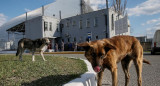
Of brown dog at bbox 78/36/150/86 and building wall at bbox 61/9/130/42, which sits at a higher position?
building wall at bbox 61/9/130/42

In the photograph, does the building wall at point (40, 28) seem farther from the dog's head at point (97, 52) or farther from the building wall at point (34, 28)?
the dog's head at point (97, 52)

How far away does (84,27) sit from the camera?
2980 cm

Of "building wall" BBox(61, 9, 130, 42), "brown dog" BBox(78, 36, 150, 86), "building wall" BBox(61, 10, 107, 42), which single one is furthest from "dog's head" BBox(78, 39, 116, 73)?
"building wall" BBox(61, 10, 107, 42)

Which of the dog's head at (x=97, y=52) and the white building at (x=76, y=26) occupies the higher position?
the white building at (x=76, y=26)

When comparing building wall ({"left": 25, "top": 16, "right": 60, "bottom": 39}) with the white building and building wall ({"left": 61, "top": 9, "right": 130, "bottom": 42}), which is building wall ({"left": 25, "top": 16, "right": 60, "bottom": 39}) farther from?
building wall ({"left": 61, "top": 9, "right": 130, "bottom": 42})

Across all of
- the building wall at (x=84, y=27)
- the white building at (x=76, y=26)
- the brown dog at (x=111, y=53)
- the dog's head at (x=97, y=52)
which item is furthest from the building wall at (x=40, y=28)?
the dog's head at (x=97, y=52)

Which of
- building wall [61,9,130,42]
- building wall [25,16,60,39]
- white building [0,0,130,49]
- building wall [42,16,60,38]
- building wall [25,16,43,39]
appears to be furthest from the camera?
building wall [42,16,60,38]

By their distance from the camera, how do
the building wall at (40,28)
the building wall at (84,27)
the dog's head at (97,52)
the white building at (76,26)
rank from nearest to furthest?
the dog's head at (97,52), the white building at (76,26), the building wall at (84,27), the building wall at (40,28)

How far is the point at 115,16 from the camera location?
28.2 metres

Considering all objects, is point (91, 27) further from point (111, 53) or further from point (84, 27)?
point (111, 53)

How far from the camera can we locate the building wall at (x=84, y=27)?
2712cm

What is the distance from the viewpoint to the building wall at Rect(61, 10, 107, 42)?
27.1 m

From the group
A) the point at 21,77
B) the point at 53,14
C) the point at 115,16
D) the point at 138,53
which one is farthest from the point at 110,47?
the point at 53,14

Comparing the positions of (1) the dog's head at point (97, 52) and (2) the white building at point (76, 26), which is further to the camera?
(2) the white building at point (76, 26)
